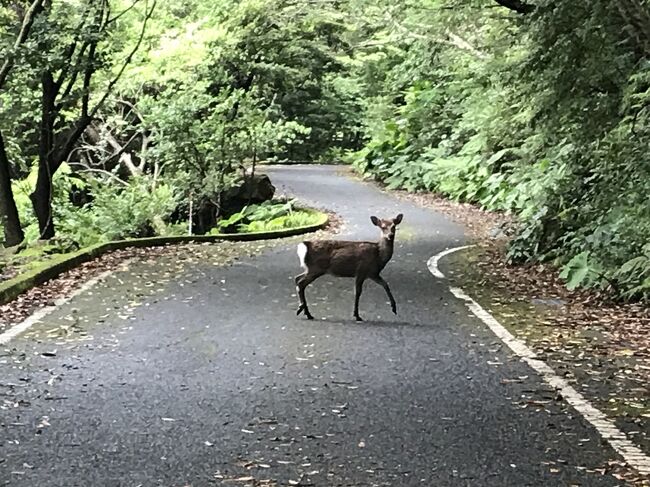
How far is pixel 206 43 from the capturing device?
911 inches

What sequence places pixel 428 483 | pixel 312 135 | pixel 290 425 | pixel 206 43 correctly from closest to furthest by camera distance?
1. pixel 428 483
2. pixel 290 425
3. pixel 206 43
4. pixel 312 135

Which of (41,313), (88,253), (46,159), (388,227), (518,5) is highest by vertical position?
(518,5)

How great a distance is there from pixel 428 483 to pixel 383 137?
32.4 m

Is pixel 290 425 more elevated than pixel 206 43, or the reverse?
pixel 206 43

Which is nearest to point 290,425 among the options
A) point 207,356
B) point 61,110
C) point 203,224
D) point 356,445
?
point 356,445

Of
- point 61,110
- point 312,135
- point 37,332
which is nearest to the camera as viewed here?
point 37,332

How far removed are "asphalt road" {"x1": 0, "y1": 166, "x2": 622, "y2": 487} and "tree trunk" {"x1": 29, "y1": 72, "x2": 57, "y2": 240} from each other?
797 cm

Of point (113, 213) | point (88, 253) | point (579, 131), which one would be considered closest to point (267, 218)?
point (113, 213)

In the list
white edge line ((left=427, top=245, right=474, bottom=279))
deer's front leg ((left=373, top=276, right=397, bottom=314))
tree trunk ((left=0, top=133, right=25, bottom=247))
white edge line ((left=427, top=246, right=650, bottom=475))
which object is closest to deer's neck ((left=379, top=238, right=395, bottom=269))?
deer's front leg ((left=373, top=276, right=397, bottom=314))

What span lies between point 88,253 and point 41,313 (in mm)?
4567

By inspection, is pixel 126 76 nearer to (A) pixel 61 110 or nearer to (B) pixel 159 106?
(B) pixel 159 106

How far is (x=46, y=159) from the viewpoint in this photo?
57.5ft

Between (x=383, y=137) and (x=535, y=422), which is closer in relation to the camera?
(x=535, y=422)

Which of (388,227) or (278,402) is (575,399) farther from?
(388,227)
